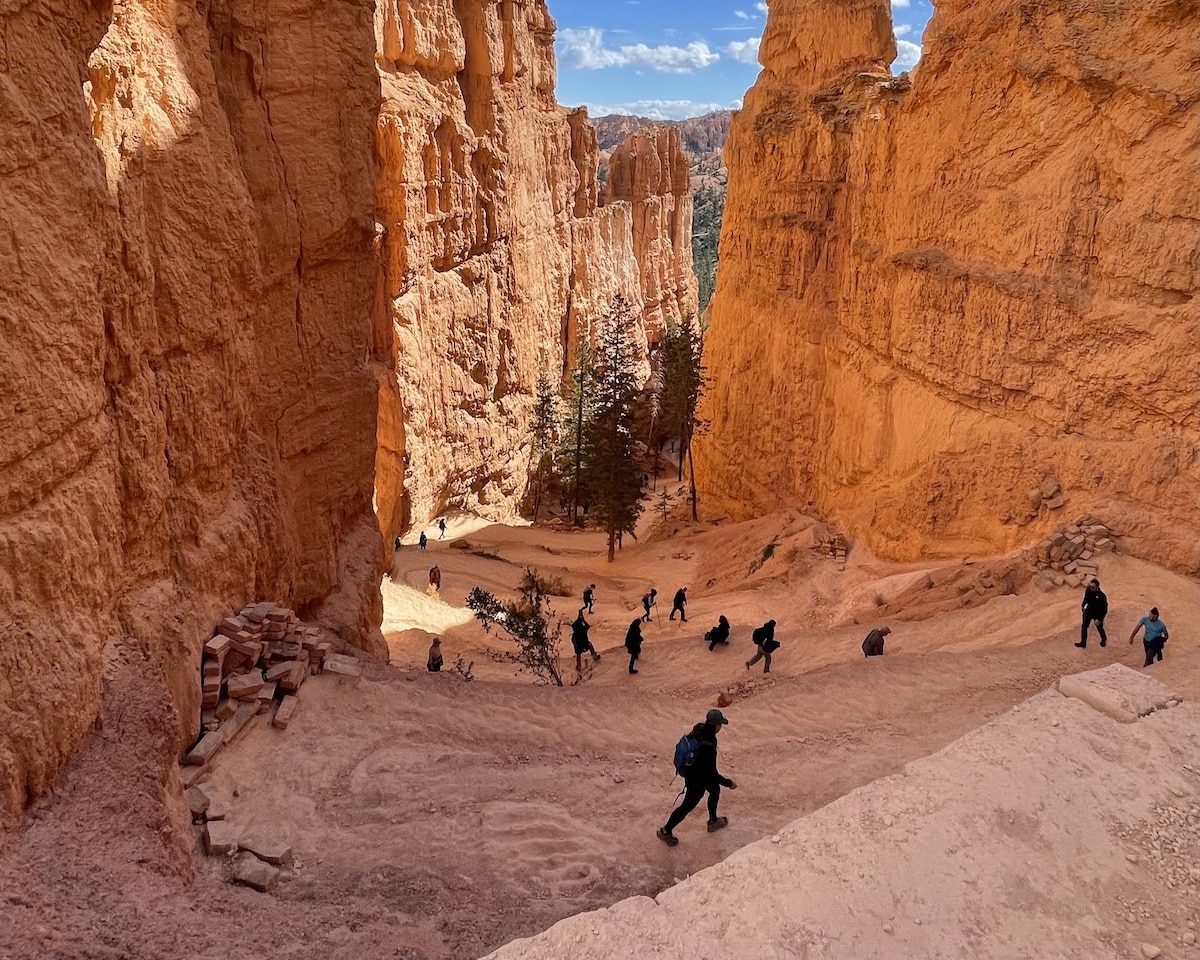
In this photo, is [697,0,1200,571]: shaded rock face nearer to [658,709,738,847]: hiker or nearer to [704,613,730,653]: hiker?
[704,613,730,653]: hiker

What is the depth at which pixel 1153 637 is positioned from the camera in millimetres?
9211

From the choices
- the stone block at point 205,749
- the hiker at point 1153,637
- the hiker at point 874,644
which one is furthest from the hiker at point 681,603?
the stone block at point 205,749

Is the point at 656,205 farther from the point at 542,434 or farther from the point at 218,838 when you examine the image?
the point at 218,838

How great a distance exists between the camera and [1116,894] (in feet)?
17.6

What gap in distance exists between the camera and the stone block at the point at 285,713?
843cm

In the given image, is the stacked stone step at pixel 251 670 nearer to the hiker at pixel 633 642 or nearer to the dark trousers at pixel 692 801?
the dark trousers at pixel 692 801

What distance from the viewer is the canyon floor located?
539 cm

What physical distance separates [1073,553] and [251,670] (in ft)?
37.2

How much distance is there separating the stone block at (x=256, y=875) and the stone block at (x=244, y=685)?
2.19 meters

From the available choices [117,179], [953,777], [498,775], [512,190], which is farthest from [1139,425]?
[512,190]

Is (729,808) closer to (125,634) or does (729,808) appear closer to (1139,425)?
(125,634)

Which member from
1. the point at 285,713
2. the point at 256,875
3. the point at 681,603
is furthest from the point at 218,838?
the point at 681,603

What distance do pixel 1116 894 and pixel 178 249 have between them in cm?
978

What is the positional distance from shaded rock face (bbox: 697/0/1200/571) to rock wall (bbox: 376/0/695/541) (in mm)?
11947
